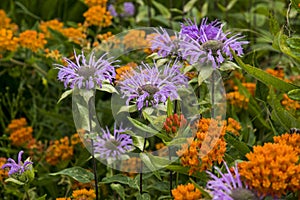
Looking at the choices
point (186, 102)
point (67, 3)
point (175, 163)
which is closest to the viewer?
point (175, 163)

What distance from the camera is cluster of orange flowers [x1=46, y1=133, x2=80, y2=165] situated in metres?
1.97

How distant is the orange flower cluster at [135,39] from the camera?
221 cm

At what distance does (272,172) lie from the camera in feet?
3.44

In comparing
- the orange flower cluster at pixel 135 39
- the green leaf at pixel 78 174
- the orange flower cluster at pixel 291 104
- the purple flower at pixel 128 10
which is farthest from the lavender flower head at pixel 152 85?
the purple flower at pixel 128 10

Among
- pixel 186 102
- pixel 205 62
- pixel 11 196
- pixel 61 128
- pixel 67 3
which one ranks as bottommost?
pixel 11 196

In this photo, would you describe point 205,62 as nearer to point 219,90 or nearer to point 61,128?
point 219,90

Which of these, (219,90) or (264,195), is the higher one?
(219,90)

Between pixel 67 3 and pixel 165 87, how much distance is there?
1831 mm

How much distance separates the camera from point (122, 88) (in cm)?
144

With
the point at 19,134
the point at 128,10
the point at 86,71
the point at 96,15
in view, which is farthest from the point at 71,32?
the point at 86,71

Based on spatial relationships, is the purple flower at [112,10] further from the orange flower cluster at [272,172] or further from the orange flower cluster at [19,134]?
the orange flower cluster at [272,172]

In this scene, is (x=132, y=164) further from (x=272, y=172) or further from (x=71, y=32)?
(x=71, y=32)

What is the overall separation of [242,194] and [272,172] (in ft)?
0.22

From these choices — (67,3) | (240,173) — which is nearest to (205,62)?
(240,173)
